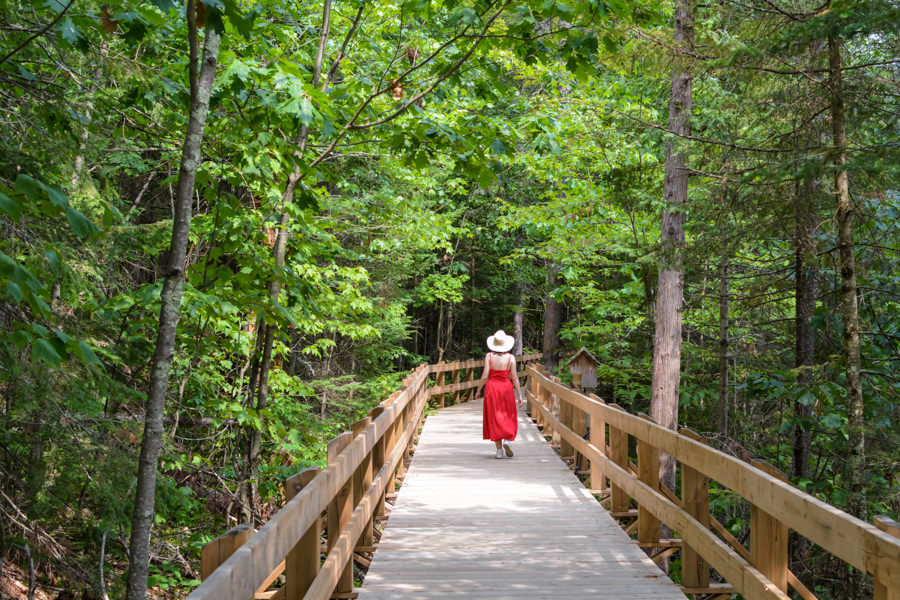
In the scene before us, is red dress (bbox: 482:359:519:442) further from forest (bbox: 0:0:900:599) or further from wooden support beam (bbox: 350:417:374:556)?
wooden support beam (bbox: 350:417:374:556)

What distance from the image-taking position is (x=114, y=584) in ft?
21.3

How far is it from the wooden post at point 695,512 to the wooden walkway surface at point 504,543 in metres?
0.14

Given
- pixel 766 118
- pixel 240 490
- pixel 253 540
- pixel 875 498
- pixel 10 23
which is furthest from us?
pixel 766 118

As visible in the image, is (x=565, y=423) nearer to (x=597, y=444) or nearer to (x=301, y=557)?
(x=597, y=444)

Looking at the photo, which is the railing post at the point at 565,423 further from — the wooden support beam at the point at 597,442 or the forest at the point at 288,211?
the wooden support beam at the point at 597,442

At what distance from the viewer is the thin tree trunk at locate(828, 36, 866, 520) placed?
6.60m

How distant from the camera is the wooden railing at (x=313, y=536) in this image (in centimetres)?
240

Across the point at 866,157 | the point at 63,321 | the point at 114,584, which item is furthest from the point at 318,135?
the point at 866,157

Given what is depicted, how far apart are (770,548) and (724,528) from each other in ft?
3.96

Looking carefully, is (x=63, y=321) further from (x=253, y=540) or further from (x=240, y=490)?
(x=253, y=540)

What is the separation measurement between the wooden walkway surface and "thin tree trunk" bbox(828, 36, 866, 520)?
2280 millimetres

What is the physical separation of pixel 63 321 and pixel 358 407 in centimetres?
933

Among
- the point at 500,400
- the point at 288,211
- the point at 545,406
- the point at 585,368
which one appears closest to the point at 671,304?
the point at 585,368

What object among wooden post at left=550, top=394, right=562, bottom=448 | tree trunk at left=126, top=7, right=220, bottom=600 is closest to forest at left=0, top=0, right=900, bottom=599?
tree trunk at left=126, top=7, right=220, bottom=600
